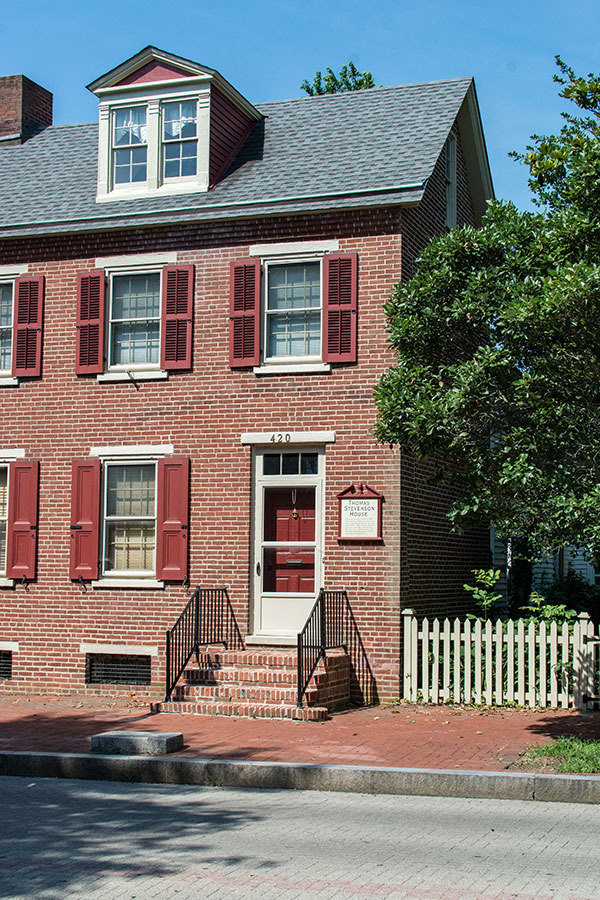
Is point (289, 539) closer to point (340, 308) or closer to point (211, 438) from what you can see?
point (211, 438)

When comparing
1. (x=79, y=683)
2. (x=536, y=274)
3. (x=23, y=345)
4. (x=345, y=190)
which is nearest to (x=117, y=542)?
(x=79, y=683)

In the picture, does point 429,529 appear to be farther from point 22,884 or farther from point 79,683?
Answer: point 22,884

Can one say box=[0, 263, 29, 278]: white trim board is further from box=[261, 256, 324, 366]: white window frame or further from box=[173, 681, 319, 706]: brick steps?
box=[173, 681, 319, 706]: brick steps

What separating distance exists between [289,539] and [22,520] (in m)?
4.28

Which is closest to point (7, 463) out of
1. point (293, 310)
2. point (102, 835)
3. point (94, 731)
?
point (293, 310)

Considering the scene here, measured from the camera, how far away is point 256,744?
36.8 feet

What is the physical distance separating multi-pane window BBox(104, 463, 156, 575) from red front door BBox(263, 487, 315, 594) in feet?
5.96

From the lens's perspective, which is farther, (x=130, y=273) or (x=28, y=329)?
(x=28, y=329)

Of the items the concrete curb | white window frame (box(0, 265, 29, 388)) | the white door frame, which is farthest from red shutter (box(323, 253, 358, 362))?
the concrete curb

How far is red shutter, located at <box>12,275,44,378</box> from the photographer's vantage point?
54.2 feet

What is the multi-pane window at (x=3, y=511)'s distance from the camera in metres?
16.6

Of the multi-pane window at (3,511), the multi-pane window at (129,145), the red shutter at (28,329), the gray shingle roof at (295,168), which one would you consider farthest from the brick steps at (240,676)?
the multi-pane window at (129,145)

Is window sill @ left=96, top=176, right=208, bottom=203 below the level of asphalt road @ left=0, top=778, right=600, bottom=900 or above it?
above

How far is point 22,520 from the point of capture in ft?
53.5
